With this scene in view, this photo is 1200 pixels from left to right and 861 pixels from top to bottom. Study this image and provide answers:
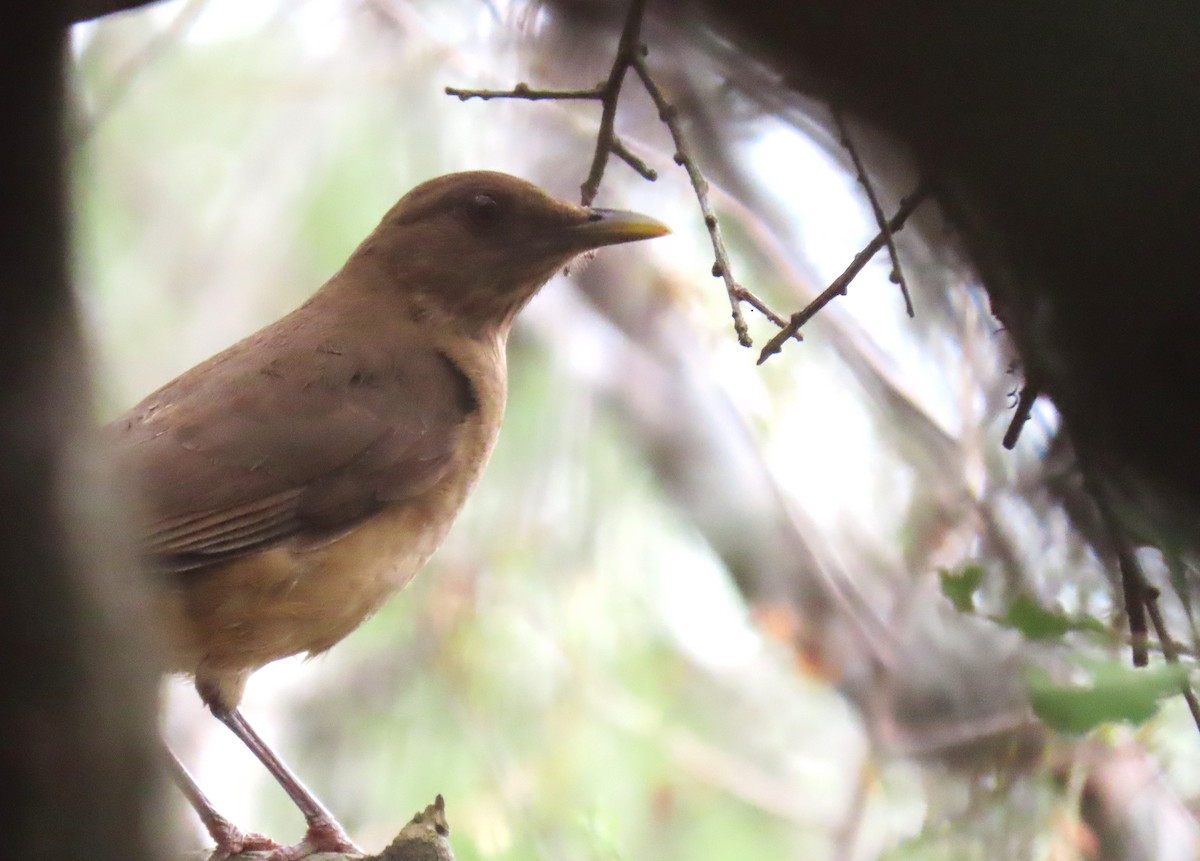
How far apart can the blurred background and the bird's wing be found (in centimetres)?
140

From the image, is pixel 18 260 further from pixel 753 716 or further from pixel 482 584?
pixel 753 716

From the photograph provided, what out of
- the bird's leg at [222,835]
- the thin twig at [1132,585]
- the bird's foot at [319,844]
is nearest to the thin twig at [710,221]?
the thin twig at [1132,585]

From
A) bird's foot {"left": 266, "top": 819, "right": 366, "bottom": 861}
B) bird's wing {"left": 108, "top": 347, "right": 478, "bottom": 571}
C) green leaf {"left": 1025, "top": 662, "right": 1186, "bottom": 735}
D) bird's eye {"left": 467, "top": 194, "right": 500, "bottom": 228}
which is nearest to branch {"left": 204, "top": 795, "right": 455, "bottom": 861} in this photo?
bird's foot {"left": 266, "top": 819, "right": 366, "bottom": 861}

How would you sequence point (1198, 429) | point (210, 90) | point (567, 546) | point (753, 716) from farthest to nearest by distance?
point (210, 90)
point (753, 716)
point (567, 546)
point (1198, 429)

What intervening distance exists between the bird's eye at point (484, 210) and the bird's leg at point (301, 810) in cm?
193

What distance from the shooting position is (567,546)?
A: 8984mm

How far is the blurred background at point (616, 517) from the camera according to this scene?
222 inches

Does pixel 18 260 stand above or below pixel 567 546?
above

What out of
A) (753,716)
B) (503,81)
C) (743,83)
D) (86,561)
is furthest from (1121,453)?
(753,716)

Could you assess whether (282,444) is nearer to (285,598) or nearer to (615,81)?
(285,598)

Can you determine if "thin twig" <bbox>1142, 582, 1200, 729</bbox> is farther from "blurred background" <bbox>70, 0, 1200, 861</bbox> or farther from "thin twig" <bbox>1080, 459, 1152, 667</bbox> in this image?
"blurred background" <bbox>70, 0, 1200, 861</bbox>

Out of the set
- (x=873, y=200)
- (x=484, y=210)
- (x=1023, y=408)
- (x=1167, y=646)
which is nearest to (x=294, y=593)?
(x=484, y=210)

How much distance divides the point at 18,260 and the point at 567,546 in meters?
7.50

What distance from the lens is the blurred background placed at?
222 inches
